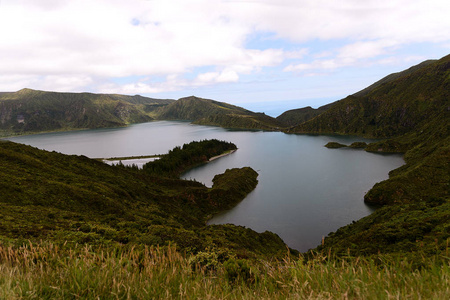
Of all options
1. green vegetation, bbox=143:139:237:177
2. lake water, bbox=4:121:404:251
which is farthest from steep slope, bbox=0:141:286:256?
green vegetation, bbox=143:139:237:177

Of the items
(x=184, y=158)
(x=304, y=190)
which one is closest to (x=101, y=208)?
(x=304, y=190)

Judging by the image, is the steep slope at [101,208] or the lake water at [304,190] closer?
the steep slope at [101,208]

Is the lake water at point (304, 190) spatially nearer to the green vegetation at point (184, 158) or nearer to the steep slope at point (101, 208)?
the green vegetation at point (184, 158)

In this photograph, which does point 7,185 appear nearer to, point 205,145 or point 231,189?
point 231,189

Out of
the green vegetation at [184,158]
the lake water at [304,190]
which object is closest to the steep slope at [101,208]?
the lake water at [304,190]

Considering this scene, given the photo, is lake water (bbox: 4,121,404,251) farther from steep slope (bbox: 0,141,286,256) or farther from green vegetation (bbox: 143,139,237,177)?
steep slope (bbox: 0,141,286,256)

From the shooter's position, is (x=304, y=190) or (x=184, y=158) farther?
(x=184, y=158)

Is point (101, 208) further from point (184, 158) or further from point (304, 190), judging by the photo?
point (184, 158)
